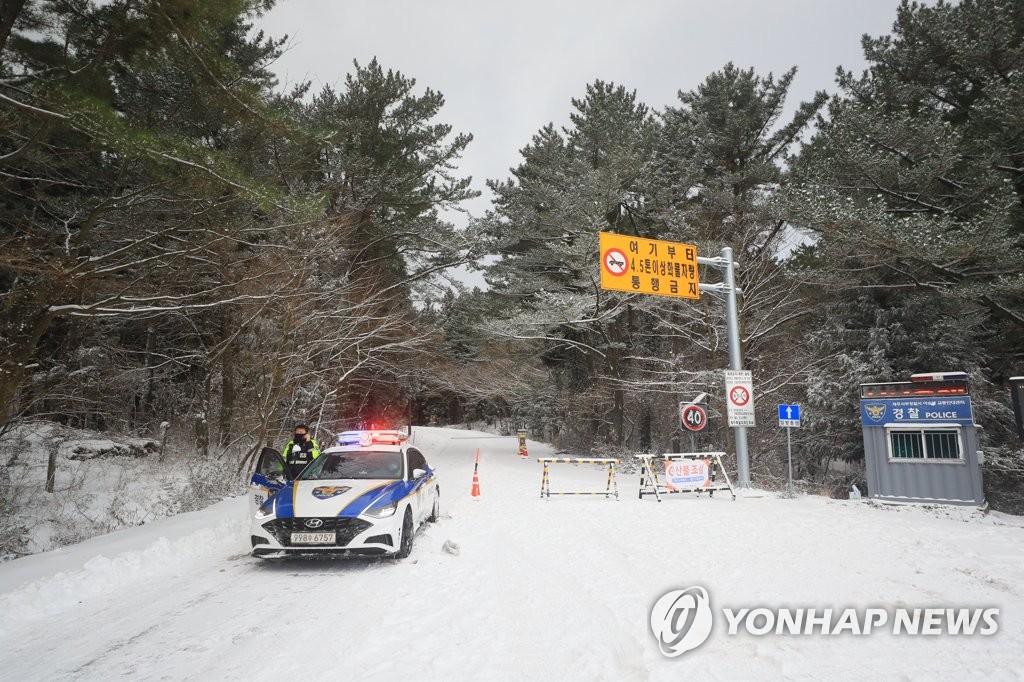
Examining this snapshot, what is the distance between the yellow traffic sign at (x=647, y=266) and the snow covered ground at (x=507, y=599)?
5.87 metres

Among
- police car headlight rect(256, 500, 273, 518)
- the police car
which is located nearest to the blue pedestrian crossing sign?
the police car

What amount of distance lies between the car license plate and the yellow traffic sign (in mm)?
8498

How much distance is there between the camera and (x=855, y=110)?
15.7 meters

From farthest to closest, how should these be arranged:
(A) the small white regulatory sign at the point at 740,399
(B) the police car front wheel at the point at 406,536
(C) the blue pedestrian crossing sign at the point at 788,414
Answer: (A) the small white regulatory sign at the point at 740,399 → (C) the blue pedestrian crossing sign at the point at 788,414 → (B) the police car front wheel at the point at 406,536

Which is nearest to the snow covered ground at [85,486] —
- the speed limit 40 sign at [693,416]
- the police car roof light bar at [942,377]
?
the speed limit 40 sign at [693,416]

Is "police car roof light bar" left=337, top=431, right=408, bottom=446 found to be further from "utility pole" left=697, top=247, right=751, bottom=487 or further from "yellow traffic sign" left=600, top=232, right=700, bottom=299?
"utility pole" left=697, top=247, right=751, bottom=487

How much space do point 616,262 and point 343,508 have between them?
8.84m

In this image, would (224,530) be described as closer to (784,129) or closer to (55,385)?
(55,385)

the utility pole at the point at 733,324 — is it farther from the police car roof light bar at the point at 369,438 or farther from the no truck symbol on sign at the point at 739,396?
the police car roof light bar at the point at 369,438

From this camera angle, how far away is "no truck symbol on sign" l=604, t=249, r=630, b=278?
510 inches

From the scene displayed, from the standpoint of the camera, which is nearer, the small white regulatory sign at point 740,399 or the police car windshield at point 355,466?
the police car windshield at point 355,466

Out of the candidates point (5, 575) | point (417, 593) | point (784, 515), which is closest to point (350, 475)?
point (417, 593)

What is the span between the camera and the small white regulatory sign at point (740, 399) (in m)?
13.9

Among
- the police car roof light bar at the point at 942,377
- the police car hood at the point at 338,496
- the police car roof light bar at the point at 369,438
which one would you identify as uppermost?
the police car roof light bar at the point at 942,377
